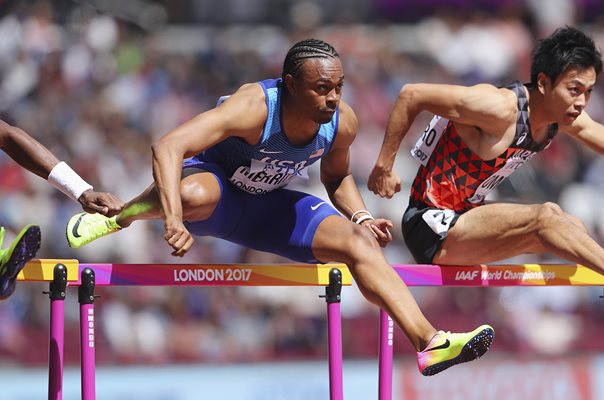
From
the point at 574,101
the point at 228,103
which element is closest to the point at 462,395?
the point at 574,101

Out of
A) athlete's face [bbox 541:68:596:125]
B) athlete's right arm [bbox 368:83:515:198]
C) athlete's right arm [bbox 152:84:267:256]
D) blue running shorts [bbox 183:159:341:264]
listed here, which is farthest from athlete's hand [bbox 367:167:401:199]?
athlete's face [bbox 541:68:596:125]

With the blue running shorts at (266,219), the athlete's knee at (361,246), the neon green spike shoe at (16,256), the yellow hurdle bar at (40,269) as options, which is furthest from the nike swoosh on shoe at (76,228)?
the athlete's knee at (361,246)

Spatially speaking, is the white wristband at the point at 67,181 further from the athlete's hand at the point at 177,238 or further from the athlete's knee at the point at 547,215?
the athlete's knee at the point at 547,215

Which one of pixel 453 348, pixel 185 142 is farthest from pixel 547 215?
pixel 185 142

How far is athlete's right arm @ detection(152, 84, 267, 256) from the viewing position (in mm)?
4736

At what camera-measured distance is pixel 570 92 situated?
5723 mm

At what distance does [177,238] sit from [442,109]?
1.74 m

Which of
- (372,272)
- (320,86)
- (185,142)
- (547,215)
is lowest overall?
(372,272)

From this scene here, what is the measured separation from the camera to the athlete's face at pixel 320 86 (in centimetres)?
523

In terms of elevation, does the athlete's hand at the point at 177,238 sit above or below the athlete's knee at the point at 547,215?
below

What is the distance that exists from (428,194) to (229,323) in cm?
415

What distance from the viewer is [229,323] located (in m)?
9.92

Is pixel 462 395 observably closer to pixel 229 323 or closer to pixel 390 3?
pixel 229 323

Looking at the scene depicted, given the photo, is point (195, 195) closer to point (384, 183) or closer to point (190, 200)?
point (190, 200)
